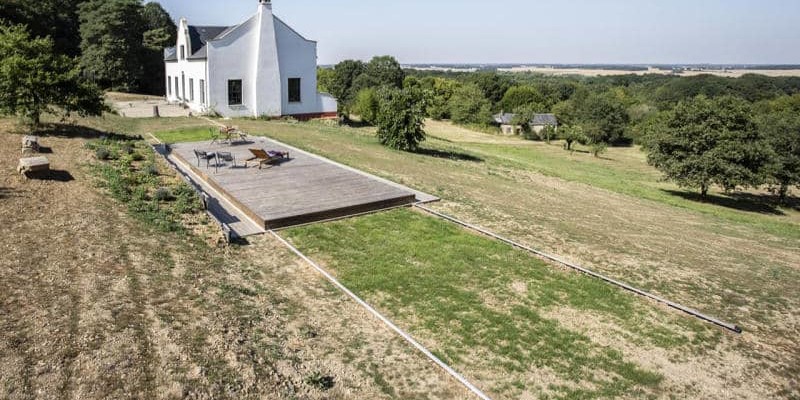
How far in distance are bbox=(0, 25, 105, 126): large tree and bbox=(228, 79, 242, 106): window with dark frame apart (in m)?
13.4

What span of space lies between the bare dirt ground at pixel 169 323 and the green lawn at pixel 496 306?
2.50 ft

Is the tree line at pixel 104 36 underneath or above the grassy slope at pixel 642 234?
above

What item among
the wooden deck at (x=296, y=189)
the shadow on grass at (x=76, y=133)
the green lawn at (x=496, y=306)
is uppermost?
the shadow on grass at (x=76, y=133)

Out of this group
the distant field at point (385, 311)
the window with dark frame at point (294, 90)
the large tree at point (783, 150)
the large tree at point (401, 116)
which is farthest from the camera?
the window with dark frame at point (294, 90)

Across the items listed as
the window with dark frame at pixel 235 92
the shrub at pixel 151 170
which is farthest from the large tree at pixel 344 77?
the shrub at pixel 151 170

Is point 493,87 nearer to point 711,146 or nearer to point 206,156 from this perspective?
point 711,146

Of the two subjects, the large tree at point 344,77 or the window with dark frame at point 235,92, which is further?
the large tree at point 344,77

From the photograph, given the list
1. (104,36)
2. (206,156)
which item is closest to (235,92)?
(206,156)

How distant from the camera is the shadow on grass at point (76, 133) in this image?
1723 cm

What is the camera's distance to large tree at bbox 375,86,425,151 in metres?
24.2

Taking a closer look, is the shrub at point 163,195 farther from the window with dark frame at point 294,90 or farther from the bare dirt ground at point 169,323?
the window with dark frame at point 294,90

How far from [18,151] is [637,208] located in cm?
2060

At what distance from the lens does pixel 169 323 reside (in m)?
6.65

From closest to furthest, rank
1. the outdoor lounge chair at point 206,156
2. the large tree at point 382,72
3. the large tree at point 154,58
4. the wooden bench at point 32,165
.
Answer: the wooden bench at point 32,165, the outdoor lounge chair at point 206,156, the large tree at point 154,58, the large tree at point 382,72
